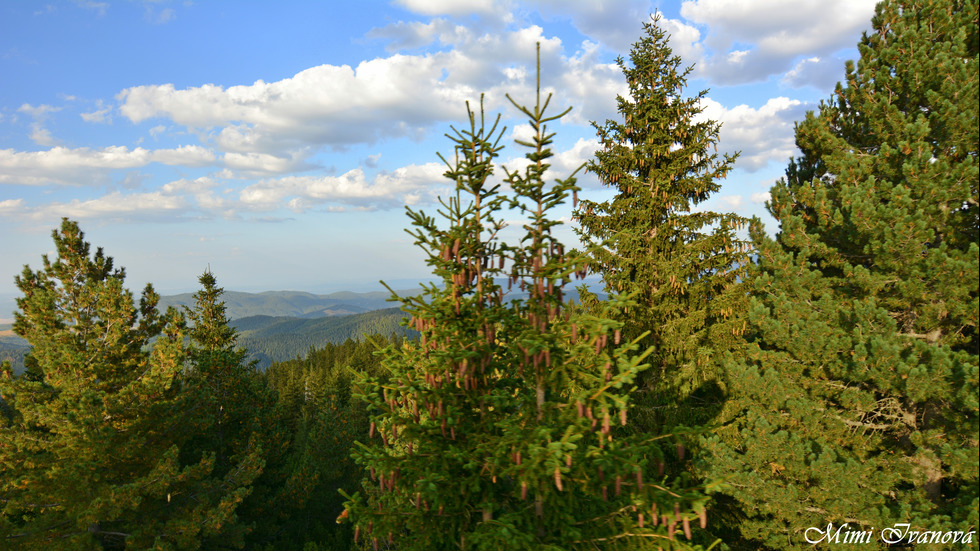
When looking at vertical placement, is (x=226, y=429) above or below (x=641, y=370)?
below

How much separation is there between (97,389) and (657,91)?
18.7 meters

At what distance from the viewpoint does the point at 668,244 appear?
13430 mm

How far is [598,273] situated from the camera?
559 inches

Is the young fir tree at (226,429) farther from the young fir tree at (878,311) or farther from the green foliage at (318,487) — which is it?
the young fir tree at (878,311)

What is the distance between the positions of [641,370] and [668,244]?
4638 mm

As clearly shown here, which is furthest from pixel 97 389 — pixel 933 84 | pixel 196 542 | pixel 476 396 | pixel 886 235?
pixel 933 84

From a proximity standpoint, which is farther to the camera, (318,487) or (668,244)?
(318,487)

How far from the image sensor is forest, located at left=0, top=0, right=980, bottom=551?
6008 millimetres

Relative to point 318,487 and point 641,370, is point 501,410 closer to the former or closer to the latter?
point 641,370

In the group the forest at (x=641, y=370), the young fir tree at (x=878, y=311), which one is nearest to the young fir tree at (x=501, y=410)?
the forest at (x=641, y=370)

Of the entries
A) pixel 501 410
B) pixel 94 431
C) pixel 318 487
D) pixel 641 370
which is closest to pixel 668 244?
pixel 641 370

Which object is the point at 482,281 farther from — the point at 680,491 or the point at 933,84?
the point at 933,84

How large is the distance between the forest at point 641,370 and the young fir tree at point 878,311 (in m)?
0.06

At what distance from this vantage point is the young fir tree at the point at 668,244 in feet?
41.8
